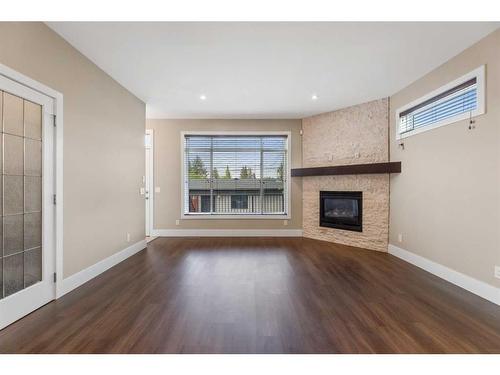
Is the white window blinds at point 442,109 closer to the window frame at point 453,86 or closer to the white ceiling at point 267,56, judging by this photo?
the window frame at point 453,86

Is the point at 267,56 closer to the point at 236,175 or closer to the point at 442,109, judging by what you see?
the point at 442,109

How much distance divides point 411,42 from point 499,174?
1723mm

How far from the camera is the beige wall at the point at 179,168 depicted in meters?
6.24

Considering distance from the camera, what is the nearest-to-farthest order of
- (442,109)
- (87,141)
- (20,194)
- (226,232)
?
(20,194) → (87,141) → (442,109) → (226,232)

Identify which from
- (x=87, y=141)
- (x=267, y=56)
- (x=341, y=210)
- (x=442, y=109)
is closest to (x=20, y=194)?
(x=87, y=141)

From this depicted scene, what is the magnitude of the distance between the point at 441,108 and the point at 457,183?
1087 mm

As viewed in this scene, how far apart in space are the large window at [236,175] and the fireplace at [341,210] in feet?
3.13

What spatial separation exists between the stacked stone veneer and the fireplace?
0.30 ft

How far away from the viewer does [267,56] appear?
322 centimetres

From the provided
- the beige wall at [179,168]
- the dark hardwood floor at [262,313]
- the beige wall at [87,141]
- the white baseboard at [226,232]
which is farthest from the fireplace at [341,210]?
the beige wall at [87,141]

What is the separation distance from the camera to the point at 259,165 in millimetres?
6383

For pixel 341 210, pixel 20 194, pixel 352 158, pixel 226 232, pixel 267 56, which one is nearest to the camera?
pixel 20 194

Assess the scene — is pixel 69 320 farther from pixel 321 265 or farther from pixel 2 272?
pixel 321 265
